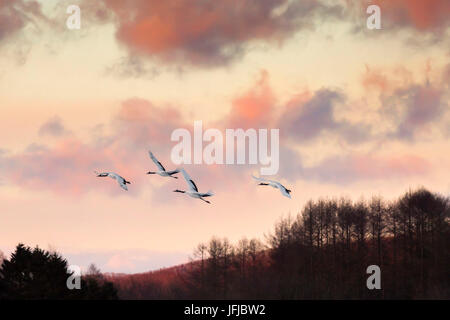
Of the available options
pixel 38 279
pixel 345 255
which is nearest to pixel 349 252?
pixel 345 255

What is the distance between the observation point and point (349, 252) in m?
77.4

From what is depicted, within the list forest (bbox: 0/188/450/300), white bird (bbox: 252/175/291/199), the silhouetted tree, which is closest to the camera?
white bird (bbox: 252/175/291/199)

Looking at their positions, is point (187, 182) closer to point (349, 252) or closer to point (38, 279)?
point (38, 279)

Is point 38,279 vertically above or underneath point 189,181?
underneath

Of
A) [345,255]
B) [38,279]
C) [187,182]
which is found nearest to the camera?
[187,182]

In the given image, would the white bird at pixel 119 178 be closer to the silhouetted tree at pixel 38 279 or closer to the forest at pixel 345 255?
the silhouetted tree at pixel 38 279

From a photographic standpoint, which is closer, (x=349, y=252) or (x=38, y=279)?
(x=38, y=279)

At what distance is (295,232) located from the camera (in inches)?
3147

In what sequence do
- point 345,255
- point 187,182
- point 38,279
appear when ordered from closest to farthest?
point 187,182 → point 38,279 → point 345,255

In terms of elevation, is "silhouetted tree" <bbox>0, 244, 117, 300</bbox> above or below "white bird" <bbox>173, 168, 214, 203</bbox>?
below

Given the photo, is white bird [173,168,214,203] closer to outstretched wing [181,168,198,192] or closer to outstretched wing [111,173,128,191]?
outstretched wing [181,168,198,192]

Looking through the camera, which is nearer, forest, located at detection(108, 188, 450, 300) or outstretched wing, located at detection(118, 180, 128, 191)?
outstretched wing, located at detection(118, 180, 128, 191)

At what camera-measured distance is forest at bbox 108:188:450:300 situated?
7194 cm

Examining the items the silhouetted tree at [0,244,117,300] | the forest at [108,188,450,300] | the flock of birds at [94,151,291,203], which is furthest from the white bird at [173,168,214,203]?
→ the forest at [108,188,450,300]
